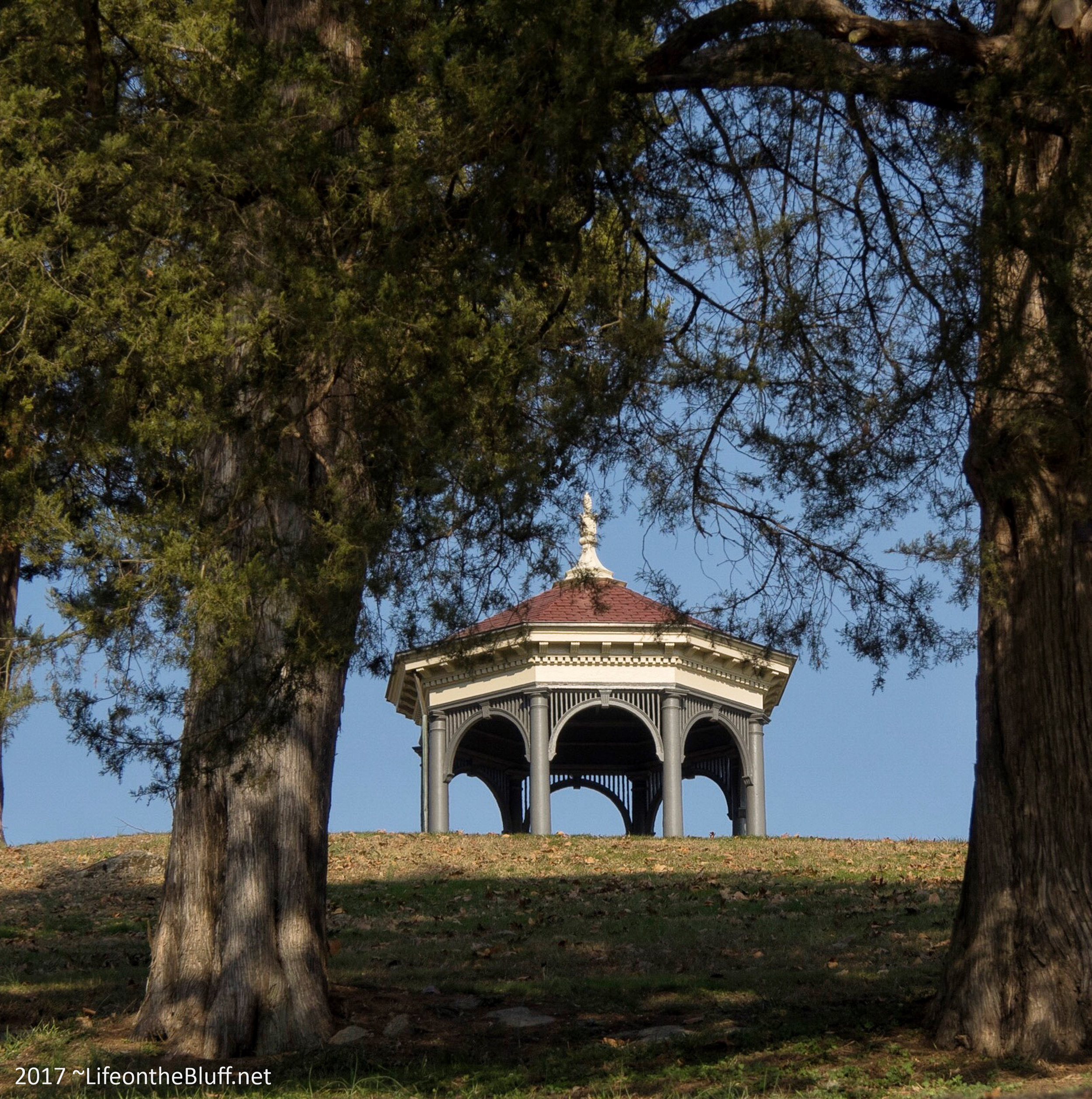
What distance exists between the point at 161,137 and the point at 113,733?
3.44 m

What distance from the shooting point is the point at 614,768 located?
1050 inches

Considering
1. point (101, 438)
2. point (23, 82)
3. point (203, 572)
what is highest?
point (23, 82)

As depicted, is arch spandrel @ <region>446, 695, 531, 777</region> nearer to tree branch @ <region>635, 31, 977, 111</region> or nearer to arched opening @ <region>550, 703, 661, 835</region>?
arched opening @ <region>550, 703, 661, 835</region>

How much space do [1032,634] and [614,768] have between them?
18.9 m

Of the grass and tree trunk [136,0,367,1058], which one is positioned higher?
tree trunk [136,0,367,1058]

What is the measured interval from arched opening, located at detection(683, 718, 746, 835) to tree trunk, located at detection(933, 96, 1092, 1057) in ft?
51.5

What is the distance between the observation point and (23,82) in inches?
344

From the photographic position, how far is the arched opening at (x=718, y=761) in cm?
2458

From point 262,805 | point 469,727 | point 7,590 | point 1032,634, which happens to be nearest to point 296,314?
point 262,805

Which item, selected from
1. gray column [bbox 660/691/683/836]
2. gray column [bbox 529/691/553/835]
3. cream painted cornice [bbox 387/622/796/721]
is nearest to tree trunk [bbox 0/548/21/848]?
cream painted cornice [bbox 387/622/796/721]

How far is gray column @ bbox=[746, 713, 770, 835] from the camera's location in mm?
22953

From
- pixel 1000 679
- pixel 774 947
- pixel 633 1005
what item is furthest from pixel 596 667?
pixel 1000 679

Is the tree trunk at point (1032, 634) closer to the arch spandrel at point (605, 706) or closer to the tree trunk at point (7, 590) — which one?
the tree trunk at point (7, 590)

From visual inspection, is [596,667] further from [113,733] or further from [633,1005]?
[113,733]
